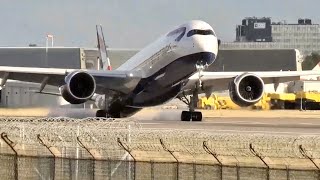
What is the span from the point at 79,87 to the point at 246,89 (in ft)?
33.5

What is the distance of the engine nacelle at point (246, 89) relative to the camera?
5000 centimetres

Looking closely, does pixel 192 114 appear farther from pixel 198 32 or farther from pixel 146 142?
pixel 146 142

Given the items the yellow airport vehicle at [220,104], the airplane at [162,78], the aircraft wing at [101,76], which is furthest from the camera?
the yellow airport vehicle at [220,104]

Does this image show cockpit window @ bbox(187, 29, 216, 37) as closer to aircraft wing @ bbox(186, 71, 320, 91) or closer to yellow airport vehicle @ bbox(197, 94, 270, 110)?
aircraft wing @ bbox(186, 71, 320, 91)

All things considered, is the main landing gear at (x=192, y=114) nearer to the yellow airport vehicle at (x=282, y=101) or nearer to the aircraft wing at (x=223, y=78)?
the aircraft wing at (x=223, y=78)

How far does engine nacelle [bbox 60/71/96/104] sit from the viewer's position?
49.7 meters

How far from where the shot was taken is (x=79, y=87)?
164ft

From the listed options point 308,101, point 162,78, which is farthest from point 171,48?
point 308,101

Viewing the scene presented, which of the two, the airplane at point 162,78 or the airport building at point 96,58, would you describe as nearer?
the airplane at point 162,78

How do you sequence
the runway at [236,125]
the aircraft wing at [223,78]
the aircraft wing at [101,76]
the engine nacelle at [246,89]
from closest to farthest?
the runway at [236,125]
the engine nacelle at [246,89]
the aircraft wing at [223,78]
the aircraft wing at [101,76]

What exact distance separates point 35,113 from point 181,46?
66.0 feet

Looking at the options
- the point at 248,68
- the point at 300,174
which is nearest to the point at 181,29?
the point at 300,174

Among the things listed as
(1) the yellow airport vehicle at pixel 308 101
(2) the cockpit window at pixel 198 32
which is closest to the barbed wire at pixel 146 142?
(2) the cockpit window at pixel 198 32

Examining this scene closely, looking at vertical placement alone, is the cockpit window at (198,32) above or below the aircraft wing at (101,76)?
above
